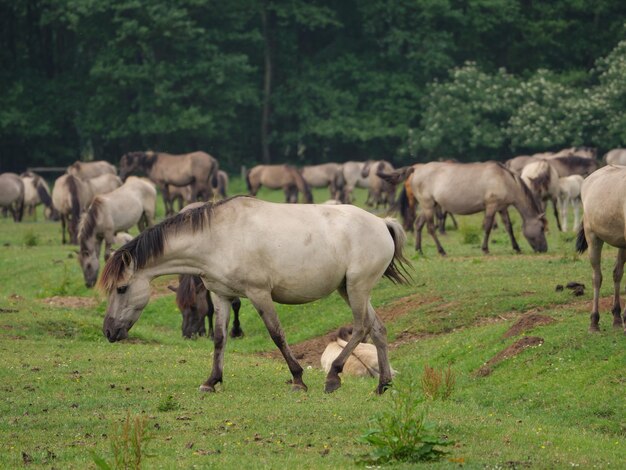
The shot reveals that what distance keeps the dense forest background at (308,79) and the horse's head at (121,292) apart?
44.1 meters

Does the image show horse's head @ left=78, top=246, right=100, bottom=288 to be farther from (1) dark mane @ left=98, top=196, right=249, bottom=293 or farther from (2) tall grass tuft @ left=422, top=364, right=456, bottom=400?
(2) tall grass tuft @ left=422, top=364, right=456, bottom=400

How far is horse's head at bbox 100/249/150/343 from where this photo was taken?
1291cm

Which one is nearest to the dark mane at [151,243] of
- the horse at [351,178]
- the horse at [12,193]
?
the horse at [12,193]

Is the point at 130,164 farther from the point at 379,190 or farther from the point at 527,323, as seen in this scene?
the point at 527,323

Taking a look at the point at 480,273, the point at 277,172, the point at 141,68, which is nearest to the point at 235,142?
the point at 141,68

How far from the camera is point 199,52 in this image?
2377 inches

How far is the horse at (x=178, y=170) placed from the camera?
4038 centimetres

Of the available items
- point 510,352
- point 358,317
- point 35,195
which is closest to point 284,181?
point 35,195

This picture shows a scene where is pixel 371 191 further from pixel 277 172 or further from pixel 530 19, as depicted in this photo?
pixel 530 19

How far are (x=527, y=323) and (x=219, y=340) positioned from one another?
198 inches

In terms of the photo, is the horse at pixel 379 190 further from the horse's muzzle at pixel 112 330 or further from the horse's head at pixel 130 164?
the horse's muzzle at pixel 112 330

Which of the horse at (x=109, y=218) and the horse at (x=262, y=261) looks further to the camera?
the horse at (x=109, y=218)

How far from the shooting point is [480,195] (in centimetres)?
2616

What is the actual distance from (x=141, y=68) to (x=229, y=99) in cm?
511
